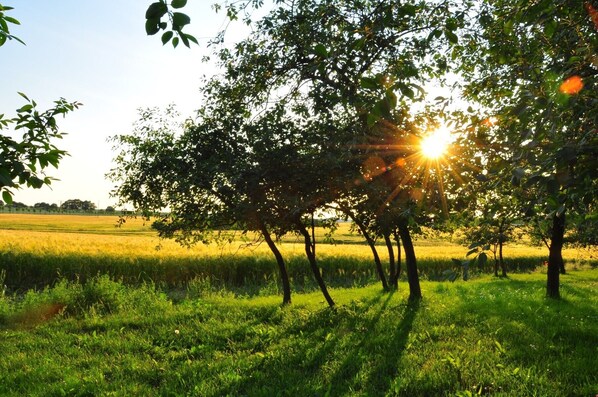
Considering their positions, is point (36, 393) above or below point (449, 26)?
below

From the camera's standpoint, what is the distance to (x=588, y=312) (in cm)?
1159

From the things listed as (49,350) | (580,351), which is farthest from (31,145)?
(580,351)

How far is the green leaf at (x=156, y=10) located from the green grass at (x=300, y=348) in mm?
5378

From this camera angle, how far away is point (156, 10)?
1.89 meters

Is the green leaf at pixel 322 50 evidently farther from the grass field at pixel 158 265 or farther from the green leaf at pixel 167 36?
the grass field at pixel 158 265

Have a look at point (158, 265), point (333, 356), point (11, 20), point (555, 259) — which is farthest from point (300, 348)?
point (158, 265)

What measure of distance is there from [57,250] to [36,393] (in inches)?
780

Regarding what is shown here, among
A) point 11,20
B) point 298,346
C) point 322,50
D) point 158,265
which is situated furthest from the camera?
point 158,265

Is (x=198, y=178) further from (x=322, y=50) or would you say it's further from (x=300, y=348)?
(x=322, y=50)

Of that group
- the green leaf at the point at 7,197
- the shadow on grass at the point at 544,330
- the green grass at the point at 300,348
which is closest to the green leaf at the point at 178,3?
the green leaf at the point at 7,197

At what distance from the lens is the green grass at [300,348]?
6234 millimetres

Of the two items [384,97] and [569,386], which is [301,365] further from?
[384,97]

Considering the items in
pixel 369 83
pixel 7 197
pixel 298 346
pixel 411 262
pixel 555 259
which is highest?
pixel 369 83

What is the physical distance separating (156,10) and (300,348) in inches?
293
